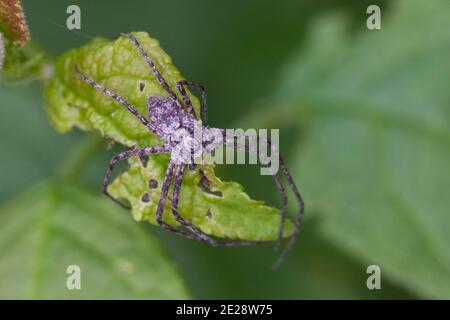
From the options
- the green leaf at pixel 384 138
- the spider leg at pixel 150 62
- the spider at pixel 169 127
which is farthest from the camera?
the green leaf at pixel 384 138

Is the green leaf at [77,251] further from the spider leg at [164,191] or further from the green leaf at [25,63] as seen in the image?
the green leaf at [25,63]

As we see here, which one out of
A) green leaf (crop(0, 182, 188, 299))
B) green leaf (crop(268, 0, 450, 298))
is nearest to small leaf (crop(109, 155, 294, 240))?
green leaf (crop(0, 182, 188, 299))

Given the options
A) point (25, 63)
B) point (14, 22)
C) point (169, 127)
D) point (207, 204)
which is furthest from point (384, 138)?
point (14, 22)

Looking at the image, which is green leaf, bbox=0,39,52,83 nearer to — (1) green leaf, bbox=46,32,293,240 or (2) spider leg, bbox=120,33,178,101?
(1) green leaf, bbox=46,32,293,240

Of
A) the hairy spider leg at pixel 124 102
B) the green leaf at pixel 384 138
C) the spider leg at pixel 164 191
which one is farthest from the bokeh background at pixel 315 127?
the hairy spider leg at pixel 124 102

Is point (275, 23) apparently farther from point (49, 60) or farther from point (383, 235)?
point (49, 60)
